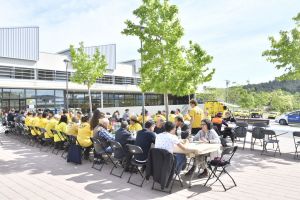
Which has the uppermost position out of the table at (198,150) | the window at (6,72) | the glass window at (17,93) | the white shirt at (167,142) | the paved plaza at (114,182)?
the window at (6,72)

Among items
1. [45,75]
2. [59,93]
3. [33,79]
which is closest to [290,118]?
[59,93]

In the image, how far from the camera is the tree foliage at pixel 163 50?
43.7ft

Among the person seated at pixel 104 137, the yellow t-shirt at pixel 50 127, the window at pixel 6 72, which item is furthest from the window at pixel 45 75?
the person seated at pixel 104 137

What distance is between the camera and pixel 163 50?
13.5 m

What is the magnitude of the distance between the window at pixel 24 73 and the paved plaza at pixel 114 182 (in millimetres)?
21771

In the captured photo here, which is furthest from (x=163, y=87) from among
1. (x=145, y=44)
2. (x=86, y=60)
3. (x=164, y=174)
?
(x=86, y=60)

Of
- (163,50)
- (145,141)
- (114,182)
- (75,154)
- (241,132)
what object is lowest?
(114,182)

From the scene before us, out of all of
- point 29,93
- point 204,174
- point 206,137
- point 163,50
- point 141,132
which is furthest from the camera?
point 29,93

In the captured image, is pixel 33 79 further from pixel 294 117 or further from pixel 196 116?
pixel 294 117

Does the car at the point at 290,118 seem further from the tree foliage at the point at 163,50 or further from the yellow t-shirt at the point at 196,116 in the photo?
the yellow t-shirt at the point at 196,116

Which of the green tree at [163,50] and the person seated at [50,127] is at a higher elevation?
the green tree at [163,50]

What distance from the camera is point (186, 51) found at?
14.3 m

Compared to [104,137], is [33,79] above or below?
above

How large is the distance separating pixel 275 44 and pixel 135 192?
8.52 meters
